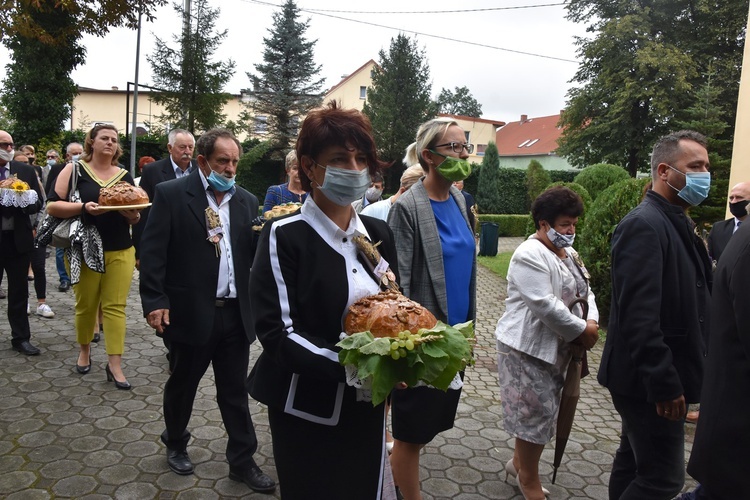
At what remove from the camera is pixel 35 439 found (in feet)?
14.5

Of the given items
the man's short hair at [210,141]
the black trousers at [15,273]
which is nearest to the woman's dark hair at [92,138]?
the black trousers at [15,273]

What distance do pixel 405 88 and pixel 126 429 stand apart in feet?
134

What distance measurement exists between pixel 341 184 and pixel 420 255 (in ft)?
4.12

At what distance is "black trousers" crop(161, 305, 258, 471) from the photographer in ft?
12.7

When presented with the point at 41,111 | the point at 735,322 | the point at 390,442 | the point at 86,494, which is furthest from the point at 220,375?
the point at 41,111

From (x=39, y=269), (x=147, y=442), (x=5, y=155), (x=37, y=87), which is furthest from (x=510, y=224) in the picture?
(x=147, y=442)

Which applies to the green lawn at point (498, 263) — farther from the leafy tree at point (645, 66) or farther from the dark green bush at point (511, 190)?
the leafy tree at point (645, 66)

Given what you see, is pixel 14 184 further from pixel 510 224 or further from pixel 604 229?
pixel 510 224

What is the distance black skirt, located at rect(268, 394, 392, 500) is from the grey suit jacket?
46.1 inches

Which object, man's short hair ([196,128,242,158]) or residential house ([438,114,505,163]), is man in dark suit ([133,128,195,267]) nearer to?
man's short hair ([196,128,242,158])

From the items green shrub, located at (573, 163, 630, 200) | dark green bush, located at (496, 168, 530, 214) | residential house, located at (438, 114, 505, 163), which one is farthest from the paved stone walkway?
residential house, located at (438, 114, 505, 163)

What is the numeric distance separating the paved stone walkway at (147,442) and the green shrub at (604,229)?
7.40 feet

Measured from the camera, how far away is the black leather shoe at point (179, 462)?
13.1 ft

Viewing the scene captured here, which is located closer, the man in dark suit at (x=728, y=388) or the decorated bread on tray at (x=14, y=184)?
the man in dark suit at (x=728, y=388)
